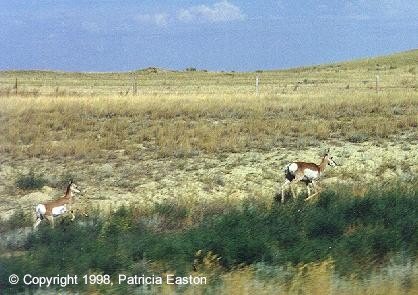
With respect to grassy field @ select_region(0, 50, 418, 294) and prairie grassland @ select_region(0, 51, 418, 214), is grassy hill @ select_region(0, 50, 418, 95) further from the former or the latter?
grassy field @ select_region(0, 50, 418, 294)

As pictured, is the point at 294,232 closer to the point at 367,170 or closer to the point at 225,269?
the point at 225,269

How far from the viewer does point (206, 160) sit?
2011 centimetres

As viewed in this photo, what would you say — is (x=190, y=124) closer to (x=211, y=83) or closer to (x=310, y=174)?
(x=310, y=174)

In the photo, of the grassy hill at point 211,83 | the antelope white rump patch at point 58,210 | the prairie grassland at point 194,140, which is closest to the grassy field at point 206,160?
the prairie grassland at point 194,140

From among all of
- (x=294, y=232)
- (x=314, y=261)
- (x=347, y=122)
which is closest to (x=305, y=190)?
(x=294, y=232)

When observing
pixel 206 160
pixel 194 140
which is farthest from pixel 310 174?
pixel 194 140

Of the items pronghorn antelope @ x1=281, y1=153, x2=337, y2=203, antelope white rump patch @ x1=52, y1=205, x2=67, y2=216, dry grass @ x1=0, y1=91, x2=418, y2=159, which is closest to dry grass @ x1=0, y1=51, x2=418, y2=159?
dry grass @ x1=0, y1=91, x2=418, y2=159

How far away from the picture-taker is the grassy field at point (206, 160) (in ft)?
28.0

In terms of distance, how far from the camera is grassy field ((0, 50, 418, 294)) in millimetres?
8547

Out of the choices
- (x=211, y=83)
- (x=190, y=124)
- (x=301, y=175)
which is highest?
(x=211, y=83)

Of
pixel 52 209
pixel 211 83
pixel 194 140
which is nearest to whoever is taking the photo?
pixel 52 209

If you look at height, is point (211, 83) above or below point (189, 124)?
above

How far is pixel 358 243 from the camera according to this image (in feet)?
29.7

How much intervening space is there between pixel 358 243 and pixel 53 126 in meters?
18.5
